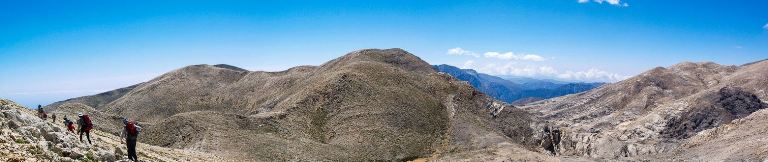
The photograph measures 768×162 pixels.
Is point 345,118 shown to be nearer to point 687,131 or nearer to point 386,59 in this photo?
point 386,59

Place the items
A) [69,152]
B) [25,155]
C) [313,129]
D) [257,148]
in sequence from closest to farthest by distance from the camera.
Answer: [25,155] < [69,152] < [257,148] < [313,129]

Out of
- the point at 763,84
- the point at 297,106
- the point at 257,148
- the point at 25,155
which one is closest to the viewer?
the point at 25,155

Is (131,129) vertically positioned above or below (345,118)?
above

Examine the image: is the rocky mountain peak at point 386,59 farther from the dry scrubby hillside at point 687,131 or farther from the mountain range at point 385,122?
the dry scrubby hillside at point 687,131

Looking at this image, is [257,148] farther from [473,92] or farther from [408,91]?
[473,92]

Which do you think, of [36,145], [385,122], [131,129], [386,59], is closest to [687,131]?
[386,59]

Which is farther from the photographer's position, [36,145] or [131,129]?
[131,129]

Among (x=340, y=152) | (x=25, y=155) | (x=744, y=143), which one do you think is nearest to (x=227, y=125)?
(x=340, y=152)

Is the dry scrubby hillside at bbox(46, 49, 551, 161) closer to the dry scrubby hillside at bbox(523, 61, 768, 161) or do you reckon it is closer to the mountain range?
the mountain range
